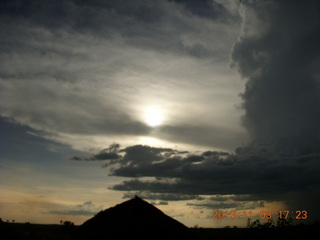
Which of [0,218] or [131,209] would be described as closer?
[131,209]

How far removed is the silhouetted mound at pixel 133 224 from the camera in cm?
3064

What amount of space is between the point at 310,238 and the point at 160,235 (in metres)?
27.9

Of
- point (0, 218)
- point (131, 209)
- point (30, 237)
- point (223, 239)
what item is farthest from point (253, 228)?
point (0, 218)

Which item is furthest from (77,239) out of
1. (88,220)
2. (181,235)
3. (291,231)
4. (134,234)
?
(291,231)

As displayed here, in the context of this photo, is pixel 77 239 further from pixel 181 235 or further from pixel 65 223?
pixel 65 223

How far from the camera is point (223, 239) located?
54438 mm

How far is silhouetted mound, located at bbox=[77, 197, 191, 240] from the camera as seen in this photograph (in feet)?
101

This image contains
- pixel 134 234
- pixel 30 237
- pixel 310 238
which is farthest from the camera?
pixel 310 238

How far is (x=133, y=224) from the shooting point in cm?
3114

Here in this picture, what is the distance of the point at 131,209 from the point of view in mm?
32562

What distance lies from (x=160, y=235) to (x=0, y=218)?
2929 cm

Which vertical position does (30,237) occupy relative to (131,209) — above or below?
below

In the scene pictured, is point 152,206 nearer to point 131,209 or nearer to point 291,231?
point 131,209

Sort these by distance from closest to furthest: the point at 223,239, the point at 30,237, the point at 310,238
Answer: the point at 30,237
the point at 310,238
the point at 223,239
